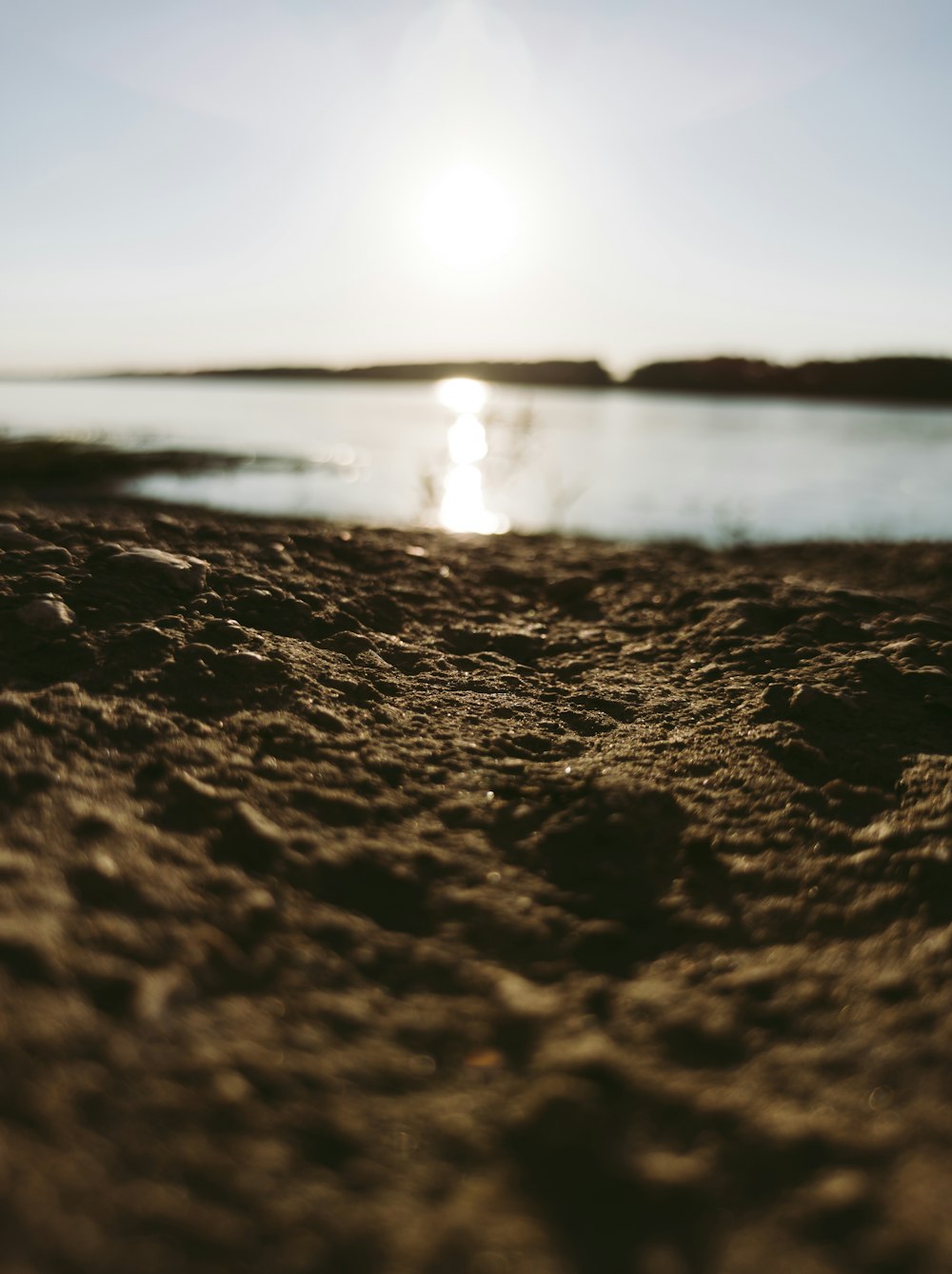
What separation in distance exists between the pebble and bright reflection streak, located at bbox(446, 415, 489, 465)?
823 centimetres

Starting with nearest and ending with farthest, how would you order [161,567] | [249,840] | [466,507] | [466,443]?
[249,840] < [161,567] < [466,507] < [466,443]

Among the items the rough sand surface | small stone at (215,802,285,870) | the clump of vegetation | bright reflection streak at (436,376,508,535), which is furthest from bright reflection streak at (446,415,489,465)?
small stone at (215,802,285,870)

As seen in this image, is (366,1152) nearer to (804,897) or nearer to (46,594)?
(804,897)

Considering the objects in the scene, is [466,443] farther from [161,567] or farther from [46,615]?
[46,615]

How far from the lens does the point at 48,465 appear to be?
12.1 m

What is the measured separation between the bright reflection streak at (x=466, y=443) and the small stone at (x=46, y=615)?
8.85 m

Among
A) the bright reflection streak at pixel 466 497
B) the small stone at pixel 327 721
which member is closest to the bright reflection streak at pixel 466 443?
the bright reflection streak at pixel 466 497

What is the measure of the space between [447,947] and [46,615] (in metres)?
1.77

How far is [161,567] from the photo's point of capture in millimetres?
3244

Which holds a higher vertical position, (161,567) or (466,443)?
(466,443)

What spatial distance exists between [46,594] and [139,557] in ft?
1.54

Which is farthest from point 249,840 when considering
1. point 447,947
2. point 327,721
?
point 327,721

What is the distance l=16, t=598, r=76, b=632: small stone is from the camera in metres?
2.68

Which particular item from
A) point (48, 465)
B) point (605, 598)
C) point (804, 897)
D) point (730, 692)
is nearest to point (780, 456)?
point (48, 465)
